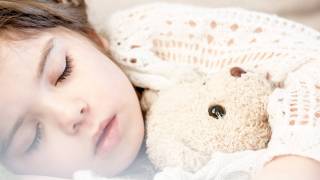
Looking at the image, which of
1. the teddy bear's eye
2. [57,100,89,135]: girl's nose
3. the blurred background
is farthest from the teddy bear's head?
the blurred background

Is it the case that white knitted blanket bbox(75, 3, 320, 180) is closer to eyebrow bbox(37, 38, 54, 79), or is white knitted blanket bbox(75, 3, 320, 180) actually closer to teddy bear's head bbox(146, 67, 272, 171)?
teddy bear's head bbox(146, 67, 272, 171)

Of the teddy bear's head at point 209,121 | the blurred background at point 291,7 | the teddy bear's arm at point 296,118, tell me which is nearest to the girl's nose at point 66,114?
the teddy bear's head at point 209,121

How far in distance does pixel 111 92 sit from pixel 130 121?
0.04 m

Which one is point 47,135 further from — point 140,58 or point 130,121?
point 140,58

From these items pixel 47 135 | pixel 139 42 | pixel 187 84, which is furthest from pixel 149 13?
pixel 47 135

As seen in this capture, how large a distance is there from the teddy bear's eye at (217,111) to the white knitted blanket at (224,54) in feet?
0.18

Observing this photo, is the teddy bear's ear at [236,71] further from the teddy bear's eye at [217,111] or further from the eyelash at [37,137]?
the eyelash at [37,137]

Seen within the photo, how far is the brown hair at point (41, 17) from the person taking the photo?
773mm

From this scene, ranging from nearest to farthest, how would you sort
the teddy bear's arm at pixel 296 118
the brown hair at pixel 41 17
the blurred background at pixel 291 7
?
the teddy bear's arm at pixel 296 118
the brown hair at pixel 41 17
the blurred background at pixel 291 7

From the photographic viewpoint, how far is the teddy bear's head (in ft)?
2.34

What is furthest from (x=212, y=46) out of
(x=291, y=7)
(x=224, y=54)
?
(x=291, y=7)

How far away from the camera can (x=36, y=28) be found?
2.59 ft

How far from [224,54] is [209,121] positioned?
0.19 metres

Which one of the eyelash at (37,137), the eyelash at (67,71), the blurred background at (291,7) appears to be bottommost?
the eyelash at (37,137)
